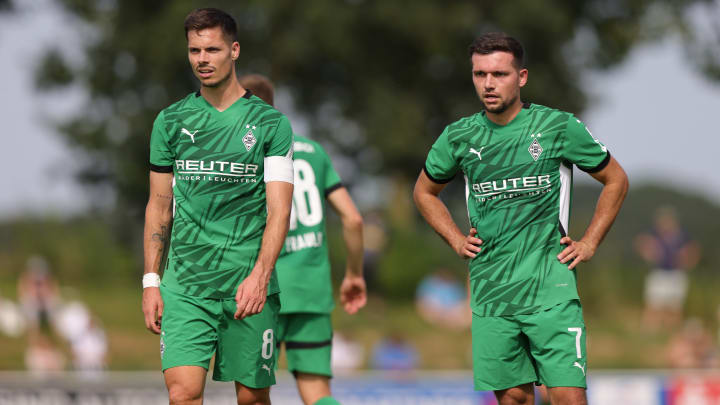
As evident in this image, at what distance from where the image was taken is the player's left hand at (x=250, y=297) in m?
5.79

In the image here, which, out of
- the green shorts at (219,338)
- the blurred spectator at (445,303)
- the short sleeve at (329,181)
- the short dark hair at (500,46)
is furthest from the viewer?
the blurred spectator at (445,303)

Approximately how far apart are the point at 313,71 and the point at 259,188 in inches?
957

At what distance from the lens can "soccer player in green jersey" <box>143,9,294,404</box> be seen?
5.90 m

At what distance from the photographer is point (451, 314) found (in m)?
21.5

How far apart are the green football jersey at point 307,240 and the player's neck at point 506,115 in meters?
2.05

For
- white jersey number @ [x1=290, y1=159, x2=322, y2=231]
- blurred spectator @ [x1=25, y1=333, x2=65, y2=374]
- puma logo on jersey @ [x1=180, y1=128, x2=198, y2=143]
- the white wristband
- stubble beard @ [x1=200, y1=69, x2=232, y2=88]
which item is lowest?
blurred spectator @ [x1=25, y1=333, x2=65, y2=374]

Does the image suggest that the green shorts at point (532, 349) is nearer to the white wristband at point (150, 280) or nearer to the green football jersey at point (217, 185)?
the green football jersey at point (217, 185)

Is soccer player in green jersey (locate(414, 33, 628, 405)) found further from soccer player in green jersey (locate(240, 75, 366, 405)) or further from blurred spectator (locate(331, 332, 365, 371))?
blurred spectator (locate(331, 332, 365, 371))

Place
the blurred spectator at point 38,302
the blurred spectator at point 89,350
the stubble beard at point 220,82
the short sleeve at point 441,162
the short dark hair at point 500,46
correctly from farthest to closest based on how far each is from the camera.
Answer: the blurred spectator at point 38,302 → the blurred spectator at point 89,350 → the short sleeve at point 441,162 → the short dark hair at point 500,46 → the stubble beard at point 220,82

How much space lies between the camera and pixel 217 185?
597cm

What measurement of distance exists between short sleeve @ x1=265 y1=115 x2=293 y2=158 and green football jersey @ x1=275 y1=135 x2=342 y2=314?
1857 millimetres

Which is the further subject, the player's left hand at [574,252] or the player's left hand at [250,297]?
the player's left hand at [574,252]

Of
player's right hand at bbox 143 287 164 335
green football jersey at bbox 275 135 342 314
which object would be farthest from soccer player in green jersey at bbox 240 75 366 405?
player's right hand at bbox 143 287 164 335

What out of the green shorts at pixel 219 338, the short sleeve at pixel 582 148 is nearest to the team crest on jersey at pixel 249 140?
the green shorts at pixel 219 338
